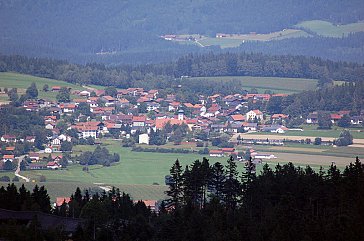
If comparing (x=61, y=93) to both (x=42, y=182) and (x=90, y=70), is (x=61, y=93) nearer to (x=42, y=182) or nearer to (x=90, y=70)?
(x=90, y=70)

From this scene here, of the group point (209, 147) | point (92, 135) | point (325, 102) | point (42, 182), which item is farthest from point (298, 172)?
point (325, 102)

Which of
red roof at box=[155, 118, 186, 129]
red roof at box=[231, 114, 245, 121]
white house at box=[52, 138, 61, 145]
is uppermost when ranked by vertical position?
red roof at box=[231, 114, 245, 121]

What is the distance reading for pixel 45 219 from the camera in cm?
4366

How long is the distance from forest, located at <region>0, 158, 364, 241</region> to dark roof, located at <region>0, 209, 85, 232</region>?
511mm

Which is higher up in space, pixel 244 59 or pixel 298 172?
pixel 244 59

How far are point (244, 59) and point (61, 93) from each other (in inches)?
1330

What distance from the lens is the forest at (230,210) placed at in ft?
129

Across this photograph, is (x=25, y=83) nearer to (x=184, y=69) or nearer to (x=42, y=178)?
(x=184, y=69)

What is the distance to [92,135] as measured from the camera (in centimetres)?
10712

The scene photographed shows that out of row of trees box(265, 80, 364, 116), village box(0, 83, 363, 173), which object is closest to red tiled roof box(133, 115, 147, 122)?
village box(0, 83, 363, 173)

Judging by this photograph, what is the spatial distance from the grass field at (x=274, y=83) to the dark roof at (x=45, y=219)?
88.4 metres

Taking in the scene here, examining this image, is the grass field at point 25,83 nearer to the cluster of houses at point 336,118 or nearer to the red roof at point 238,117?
the red roof at point 238,117

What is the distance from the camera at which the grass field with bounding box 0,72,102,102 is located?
A: 121 meters

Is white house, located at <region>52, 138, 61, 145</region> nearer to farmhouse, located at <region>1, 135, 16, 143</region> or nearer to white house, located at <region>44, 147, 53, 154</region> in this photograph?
white house, located at <region>44, 147, 53, 154</region>
